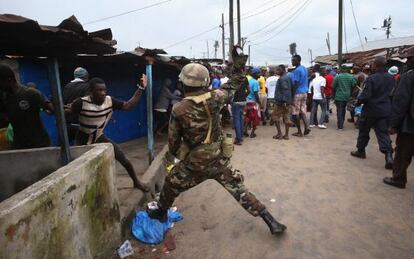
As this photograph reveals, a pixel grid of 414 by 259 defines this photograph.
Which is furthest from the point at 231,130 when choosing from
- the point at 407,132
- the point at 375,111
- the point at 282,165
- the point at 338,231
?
the point at 338,231

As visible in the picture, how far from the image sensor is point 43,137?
4.02m

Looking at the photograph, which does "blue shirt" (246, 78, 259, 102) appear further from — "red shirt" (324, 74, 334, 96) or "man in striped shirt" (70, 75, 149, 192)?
"man in striped shirt" (70, 75, 149, 192)

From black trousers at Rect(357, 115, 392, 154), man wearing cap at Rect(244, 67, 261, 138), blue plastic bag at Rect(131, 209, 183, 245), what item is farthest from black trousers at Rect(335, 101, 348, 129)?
blue plastic bag at Rect(131, 209, 183, 245)

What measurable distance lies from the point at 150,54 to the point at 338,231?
11.8 ft

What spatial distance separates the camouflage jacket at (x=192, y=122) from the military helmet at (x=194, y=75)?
4.1 inches

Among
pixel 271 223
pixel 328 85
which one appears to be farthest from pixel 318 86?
pixel 271 223

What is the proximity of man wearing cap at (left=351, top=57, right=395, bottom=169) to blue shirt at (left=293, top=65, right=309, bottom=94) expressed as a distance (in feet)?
8.56

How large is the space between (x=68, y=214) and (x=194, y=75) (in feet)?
5.44

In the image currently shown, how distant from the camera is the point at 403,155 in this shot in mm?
4660

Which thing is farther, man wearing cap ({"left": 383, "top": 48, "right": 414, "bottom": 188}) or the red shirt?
the red shirt

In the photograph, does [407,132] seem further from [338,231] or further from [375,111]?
[338,231]

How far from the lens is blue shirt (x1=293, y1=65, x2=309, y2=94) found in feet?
28.3

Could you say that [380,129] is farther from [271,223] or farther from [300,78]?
[271,223]

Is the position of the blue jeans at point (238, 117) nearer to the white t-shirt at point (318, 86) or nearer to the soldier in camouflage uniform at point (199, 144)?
the white t-shirt at point (318, 86)
